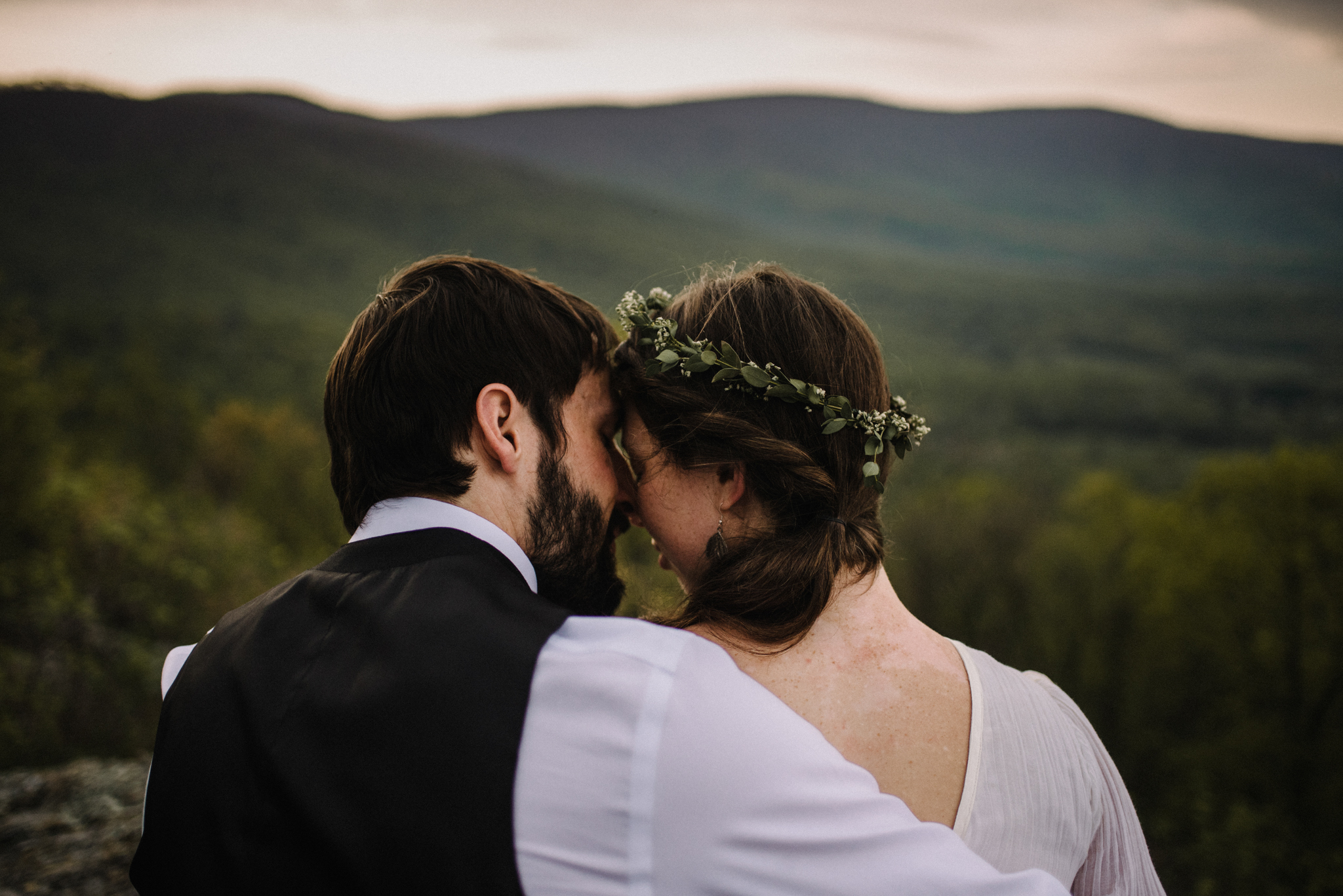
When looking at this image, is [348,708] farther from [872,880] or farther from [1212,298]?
[1212,298]

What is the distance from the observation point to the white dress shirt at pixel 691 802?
1.22 meters

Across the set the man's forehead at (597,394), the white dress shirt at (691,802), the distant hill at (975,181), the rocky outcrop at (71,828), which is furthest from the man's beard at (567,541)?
the distant hill at (975,181)

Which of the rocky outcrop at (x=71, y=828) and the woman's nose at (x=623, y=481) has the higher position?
the woman's nose at (x=623, y=481)

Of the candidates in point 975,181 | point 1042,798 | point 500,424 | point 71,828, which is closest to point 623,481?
point 500,424

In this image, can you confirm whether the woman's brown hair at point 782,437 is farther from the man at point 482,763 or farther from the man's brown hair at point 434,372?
the man at point 482,763

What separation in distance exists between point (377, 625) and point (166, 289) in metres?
72.0

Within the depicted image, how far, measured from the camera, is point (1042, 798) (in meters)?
1.95

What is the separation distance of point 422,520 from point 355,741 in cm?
51

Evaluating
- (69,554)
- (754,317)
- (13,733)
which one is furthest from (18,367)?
(754,317)

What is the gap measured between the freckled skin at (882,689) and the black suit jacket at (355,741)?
83 centimetres

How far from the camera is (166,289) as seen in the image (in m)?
61.4

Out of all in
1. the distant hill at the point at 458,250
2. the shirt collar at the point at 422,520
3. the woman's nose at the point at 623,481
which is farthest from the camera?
the distant hill at the point at 458,250

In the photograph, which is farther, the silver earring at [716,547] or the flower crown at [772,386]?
the silver earring at [716,547]

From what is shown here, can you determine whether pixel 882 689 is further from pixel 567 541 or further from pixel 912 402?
pixel 912 402
